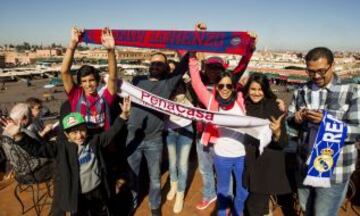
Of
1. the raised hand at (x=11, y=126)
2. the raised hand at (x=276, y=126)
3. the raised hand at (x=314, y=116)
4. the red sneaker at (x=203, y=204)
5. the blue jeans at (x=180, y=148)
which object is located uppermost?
the raised hand at (x=314, y=116)

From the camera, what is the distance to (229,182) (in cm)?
337

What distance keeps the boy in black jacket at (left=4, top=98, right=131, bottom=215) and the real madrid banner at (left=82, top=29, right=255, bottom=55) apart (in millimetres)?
1083

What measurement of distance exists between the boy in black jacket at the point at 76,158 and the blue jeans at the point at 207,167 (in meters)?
1.37

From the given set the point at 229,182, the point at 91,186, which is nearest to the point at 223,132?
the point at 229,182

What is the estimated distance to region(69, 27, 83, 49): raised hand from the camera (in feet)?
10.8

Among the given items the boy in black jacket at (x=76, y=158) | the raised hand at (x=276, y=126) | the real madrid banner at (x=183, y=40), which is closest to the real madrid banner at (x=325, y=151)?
the raised hand at (x=276, y=126)

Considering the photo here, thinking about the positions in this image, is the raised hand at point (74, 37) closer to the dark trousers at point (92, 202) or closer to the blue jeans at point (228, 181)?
the dark trousers at point (92, 202)

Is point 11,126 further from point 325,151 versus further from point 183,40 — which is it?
point 325,151

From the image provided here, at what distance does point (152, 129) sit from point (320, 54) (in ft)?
7.04

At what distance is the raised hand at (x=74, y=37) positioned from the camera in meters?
3.30

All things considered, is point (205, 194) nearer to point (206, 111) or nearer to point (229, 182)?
point (229, 182)

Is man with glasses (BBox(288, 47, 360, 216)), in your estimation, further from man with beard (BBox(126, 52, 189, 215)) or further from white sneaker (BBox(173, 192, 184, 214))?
white sneaker (BBox(173, 192, 184, 214))

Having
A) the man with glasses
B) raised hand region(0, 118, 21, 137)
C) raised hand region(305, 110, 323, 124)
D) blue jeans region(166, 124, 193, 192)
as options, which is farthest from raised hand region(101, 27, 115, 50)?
raised hand region(305, 110, 323, 124)

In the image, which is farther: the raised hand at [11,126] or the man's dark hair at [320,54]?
the raised hand at [11,126]
